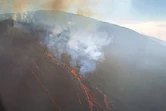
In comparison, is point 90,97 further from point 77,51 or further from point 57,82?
point 77,51

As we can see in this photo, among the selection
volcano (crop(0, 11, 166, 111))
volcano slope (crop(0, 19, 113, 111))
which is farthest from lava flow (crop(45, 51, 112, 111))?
volcano slope (crop(0, 19, 113, 111))

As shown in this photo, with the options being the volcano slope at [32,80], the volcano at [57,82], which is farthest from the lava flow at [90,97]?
the volcano slope at [32,80]

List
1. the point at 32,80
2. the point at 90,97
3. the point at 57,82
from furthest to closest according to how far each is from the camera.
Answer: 1. the point at 57,82
2. the point at 90,97
3. the point at 32,80

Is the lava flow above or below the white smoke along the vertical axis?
below

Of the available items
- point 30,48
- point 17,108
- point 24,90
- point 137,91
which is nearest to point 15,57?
point 30,48

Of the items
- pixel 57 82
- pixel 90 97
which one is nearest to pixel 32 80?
pixel 57 82

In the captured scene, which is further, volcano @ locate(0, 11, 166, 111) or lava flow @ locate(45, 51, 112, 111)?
lava flow @ locate(45, 51, 112, 111)

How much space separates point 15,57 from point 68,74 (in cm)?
483

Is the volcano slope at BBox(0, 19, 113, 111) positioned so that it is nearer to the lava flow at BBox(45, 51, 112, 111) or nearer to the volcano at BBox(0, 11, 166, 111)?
the volcano at BBox(0, 11, 166, 111)

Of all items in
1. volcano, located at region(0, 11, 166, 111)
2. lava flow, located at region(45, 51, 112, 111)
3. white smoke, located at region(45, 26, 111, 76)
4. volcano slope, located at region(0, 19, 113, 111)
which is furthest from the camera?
white smoke, located at region(45, 26, 111, 76)

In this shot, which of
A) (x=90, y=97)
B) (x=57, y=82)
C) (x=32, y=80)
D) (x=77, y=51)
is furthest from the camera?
(x=77, y=51)

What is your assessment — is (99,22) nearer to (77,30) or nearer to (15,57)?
(77,30)

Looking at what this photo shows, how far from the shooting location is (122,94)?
16.7 meters

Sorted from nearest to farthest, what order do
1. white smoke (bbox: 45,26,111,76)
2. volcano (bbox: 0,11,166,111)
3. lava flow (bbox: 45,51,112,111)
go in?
volcano (bbox: 0,11,166,111)
lava flow (bbox: 45,51,112,111)
white smoke (bbox: 45,26,111,76)
